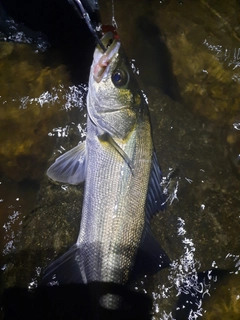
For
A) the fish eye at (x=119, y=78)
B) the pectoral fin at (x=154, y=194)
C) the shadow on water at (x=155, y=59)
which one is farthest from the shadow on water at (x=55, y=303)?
the shadow on water at (x=155, y=59)

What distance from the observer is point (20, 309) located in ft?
9.20

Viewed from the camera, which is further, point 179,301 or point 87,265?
point 179,301

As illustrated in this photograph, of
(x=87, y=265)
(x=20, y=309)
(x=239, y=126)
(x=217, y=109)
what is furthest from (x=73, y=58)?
(x=20, y=309)

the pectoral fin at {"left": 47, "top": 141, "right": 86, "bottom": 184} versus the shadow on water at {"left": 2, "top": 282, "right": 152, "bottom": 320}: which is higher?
the pectoral fin at {"left": 47, "top": 141, "right": 86, "bottom": 184}

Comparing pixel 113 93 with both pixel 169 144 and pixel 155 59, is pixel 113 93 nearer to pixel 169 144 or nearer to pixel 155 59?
pixel 169 144

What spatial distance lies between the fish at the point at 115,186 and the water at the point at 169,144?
0.47 m

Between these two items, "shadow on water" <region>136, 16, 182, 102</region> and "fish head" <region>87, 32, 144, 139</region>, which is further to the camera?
"shadow on water" <region>136, 16, 182, 102</region>

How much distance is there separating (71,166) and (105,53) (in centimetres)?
106

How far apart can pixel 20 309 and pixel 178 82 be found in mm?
2983

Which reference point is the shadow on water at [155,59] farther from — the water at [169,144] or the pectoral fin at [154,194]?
the pectoral fin at [154,194]

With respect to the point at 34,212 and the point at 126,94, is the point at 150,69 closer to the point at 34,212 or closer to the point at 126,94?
A: the point at 126,94

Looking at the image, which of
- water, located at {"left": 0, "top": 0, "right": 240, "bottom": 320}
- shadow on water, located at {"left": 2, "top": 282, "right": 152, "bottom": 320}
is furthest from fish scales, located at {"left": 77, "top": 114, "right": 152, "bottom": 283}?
water, located at {"left": 0, "top": 0, "right": 240, "bottom": 320}

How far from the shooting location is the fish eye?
2595mm

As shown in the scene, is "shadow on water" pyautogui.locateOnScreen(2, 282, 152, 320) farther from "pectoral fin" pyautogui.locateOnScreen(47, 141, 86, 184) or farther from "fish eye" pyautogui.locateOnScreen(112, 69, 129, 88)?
"fish eye" pyautogui.locateOnScreen(112, 69, 129, 88)
